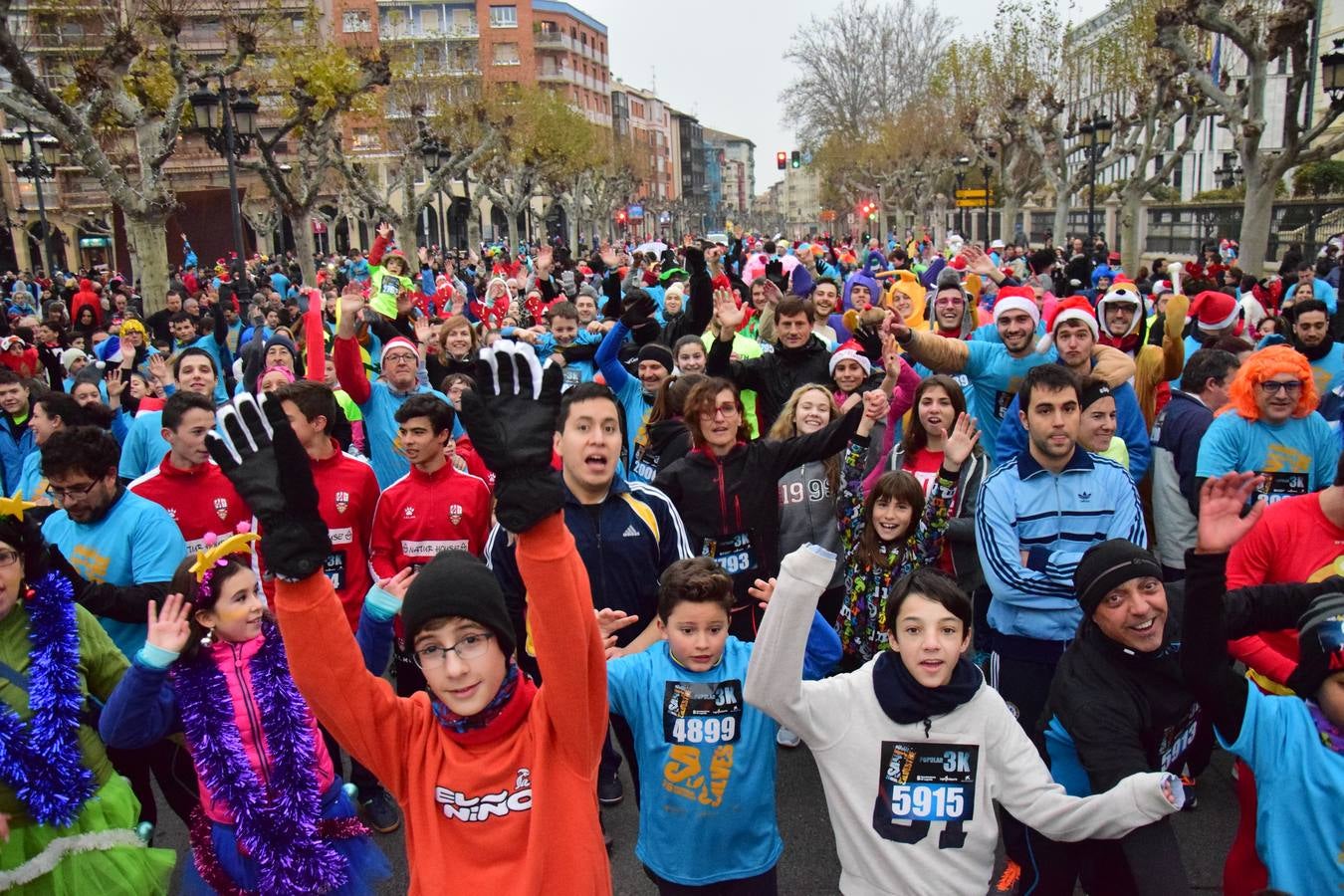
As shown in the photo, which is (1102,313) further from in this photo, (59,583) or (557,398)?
(59,583)

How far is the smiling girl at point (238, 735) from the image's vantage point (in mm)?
2930

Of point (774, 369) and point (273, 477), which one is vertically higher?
point (273, 477)

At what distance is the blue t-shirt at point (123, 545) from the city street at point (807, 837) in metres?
1.41

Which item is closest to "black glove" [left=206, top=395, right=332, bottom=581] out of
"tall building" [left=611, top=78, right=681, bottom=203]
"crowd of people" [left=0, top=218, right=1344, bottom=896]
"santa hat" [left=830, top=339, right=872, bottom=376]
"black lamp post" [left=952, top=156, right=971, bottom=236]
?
"crowd of people" [left=0, top=218, right=1344, bottom=896]

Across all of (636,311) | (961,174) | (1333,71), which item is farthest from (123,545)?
(961,174)

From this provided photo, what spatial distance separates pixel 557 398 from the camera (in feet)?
6.03

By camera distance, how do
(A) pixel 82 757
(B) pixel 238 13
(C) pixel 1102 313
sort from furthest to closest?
(B) pixel 238 13 < (C) pixel 1102 313 < (A) pixel 82 757

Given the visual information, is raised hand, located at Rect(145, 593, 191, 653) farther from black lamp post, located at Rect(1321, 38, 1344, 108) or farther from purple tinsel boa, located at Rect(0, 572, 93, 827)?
black lamp post, located at Rect(1321, 38, 1344, 108)

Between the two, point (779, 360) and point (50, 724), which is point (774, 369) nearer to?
point (779, 360)

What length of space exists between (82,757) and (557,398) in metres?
2.18

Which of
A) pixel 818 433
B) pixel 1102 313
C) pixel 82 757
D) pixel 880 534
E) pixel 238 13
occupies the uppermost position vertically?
pixel 238 13

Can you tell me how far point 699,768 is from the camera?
306cm

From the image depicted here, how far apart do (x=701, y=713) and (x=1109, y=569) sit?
129 cm

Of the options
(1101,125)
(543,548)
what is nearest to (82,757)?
(543,548)
